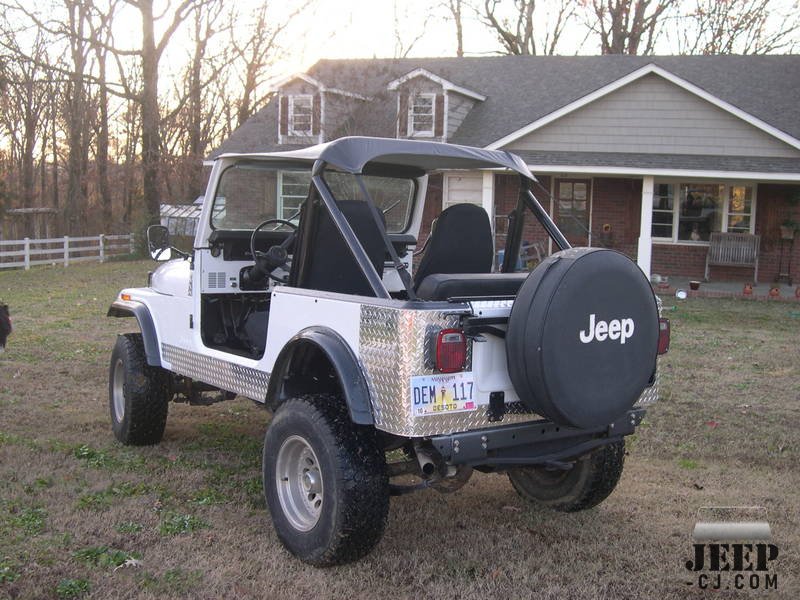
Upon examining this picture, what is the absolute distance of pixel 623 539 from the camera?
4527 millimetres

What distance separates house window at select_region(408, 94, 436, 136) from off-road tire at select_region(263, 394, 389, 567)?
18397 mm

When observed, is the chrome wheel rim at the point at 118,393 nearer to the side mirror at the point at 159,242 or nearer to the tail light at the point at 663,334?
the side mirror at the point at 159,242

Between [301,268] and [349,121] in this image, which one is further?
[349,121]

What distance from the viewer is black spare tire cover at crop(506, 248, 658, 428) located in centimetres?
368

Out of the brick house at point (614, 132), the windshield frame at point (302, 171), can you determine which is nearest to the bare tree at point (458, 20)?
the brick house at point (614, 132)

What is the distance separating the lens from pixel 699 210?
65.2 ft

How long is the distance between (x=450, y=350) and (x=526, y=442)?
2.23 ft

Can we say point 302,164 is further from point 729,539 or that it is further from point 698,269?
point 698,269

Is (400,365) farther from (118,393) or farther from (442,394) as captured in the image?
(118,393)

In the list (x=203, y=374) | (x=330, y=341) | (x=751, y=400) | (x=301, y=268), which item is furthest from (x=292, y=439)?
(x=751, y=400)

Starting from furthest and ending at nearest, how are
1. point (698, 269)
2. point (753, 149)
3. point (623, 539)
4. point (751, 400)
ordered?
point (698, 269) < point (753, 149) < point (751, 400) < point (623, 539)

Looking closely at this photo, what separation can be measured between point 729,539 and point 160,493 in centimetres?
322

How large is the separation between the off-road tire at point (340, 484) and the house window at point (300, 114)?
1918cm

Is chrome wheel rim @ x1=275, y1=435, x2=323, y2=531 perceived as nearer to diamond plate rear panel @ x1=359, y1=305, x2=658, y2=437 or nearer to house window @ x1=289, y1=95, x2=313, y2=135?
diamond plate rear panel @ x1=359, y1=305, x2=658, y2=437
